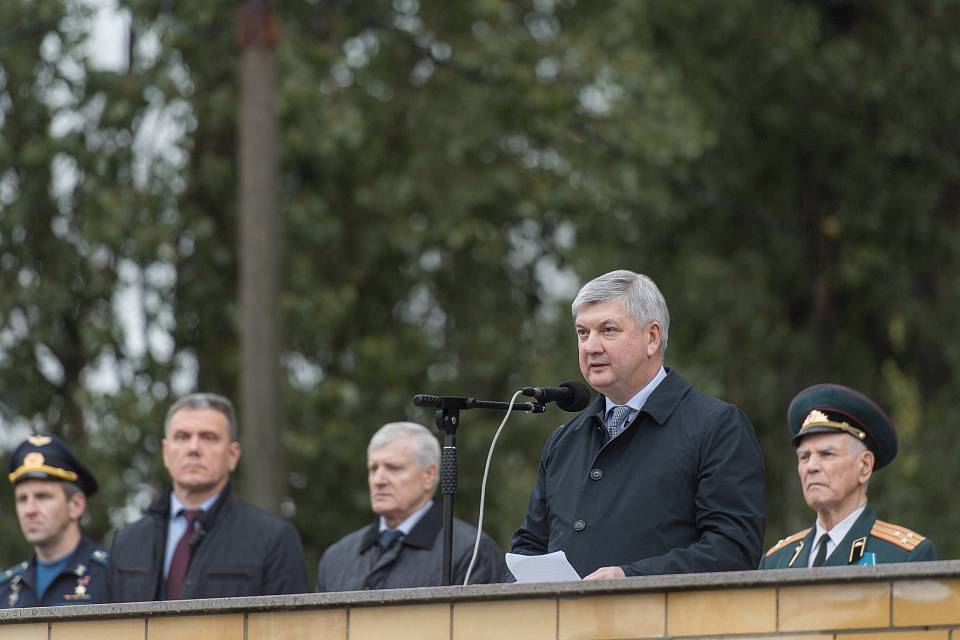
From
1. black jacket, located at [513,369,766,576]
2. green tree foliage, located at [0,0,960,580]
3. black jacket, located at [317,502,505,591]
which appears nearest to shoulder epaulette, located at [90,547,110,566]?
black jacket, located at [317,502,505,591]

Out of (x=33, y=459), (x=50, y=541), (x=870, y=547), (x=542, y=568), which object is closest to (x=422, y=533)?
(x=50, y=541)

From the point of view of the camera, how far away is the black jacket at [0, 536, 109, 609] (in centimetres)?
747

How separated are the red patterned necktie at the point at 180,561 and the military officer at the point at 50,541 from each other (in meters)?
0.34

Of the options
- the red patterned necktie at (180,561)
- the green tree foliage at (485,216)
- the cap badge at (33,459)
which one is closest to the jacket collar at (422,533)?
the red patterned necktie at (180,561)

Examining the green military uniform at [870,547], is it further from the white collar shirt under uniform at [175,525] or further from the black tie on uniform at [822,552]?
the white collar shirt under uniform at [175,525]

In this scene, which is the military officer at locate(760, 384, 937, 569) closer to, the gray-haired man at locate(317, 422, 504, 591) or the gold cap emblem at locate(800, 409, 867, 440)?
the gold cap emblem at locate(800, 409, 867, 440)

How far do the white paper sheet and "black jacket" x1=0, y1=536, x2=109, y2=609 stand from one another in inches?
117

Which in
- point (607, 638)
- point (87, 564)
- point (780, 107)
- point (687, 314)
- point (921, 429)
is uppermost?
point (780, 107)

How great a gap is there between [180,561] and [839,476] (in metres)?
2.73

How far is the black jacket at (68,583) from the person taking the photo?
747 cm

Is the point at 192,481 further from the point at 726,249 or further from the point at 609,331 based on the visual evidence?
the point at 726,249

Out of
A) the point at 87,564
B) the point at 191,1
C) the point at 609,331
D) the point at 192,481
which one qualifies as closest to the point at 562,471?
the point at 609,331

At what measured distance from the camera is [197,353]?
14.6 metres

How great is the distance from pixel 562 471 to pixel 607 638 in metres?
0.92
